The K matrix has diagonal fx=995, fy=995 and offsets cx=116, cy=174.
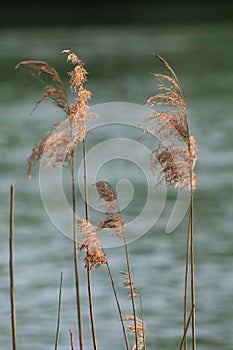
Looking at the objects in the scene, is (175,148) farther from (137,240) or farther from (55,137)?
(137,240)

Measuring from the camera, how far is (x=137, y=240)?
6.22m

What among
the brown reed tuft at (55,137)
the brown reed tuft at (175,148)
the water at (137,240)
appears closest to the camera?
the brown reed tuft at (55,137)

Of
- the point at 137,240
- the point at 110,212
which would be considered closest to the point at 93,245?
the point at 110,212

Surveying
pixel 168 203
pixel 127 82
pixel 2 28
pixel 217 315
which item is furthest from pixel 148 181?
pixel 2 28

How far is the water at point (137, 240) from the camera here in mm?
4699

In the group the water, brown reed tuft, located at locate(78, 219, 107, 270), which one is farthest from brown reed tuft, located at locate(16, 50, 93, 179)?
the water

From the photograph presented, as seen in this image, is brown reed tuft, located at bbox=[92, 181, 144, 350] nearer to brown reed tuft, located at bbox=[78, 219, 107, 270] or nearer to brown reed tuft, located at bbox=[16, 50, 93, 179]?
brown reed tuft, located at bbox=[78, 219, 107, 270]

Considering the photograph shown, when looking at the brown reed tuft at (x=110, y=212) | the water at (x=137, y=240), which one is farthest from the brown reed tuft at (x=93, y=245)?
the water at (x=137, y=240)

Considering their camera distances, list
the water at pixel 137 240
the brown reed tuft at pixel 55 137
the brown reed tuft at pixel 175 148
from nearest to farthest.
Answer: the brown reed tuft at pixel 55 137 < the brown reed tuft at pixel 175 148 < the water at pixel 137 240

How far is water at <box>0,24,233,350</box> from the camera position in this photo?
4.70 m

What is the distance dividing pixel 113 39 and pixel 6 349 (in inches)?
513

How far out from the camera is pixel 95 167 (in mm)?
7852

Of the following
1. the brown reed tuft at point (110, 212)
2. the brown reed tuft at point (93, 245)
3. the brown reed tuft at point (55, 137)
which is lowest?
the brown reed tuft at point (93, 245)

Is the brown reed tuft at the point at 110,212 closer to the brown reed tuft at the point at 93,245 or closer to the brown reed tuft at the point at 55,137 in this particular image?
the brown reed tuft at the point at 93,245
